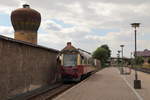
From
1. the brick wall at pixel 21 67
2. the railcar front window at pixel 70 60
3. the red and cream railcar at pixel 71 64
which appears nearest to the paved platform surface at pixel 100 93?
the brick wall at pixel 21 67

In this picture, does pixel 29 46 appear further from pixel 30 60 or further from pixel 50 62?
pixel 50 62

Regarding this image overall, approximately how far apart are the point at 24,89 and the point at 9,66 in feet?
9.16

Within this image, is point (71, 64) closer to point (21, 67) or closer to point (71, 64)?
point (71, 64)

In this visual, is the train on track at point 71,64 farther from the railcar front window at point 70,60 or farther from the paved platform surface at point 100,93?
the paved platform surface at point 100,93

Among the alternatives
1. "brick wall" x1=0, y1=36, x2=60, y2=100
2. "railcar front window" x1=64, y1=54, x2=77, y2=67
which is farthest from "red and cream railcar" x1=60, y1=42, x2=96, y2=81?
"brick wall" x1=0, y1=36, x2=60, y2=100

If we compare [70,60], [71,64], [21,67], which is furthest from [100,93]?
[70,60]

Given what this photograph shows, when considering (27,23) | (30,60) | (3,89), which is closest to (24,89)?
(30,60)

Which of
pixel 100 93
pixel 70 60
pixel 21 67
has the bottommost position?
pixel 100 93

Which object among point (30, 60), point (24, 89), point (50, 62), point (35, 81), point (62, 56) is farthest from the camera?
point (62, 56)

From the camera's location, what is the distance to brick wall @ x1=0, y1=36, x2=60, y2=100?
12438 mm

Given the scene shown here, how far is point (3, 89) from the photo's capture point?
12.3 metres

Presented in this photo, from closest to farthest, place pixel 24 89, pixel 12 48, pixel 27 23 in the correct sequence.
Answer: pixel 12 48 → pixel 24 89 → pixel 27 23

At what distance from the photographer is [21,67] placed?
14773 millimetres

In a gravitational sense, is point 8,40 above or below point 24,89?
above
